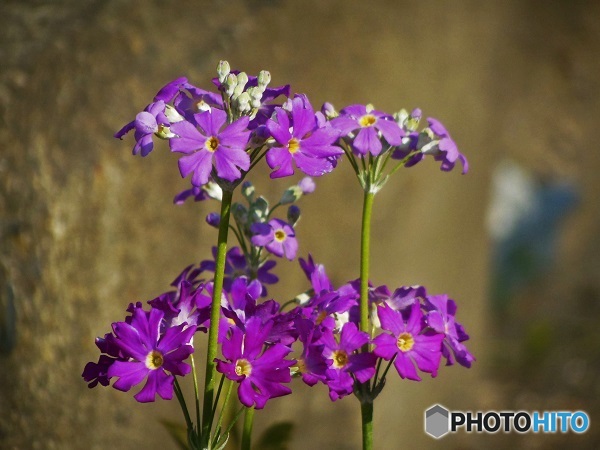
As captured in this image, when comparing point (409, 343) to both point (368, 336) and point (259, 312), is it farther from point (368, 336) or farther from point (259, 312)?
point (259, 312)

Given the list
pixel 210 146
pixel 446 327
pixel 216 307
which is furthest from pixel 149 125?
pixel 446 327

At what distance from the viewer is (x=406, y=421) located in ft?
10.3

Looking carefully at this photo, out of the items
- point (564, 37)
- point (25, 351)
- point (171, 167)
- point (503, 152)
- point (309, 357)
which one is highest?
point (564, 37)

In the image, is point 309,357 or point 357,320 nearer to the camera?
point 309,357

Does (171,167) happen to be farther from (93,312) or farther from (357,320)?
(357,320)

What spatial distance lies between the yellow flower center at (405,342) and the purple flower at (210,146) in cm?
30

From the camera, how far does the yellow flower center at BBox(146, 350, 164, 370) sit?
97cm

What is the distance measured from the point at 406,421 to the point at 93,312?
5.37 feet

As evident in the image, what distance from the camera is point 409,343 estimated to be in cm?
104

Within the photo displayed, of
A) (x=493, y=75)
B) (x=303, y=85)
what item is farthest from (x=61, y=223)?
(x=493, y=75)

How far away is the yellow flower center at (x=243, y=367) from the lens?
0.97m

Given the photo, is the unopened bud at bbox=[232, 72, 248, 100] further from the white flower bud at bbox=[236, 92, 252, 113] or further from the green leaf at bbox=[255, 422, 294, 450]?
the green leaf at bbox=[255, 422, 294, 450]

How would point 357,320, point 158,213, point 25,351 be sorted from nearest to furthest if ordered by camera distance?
point 357,320
point 25,351
point 158,213

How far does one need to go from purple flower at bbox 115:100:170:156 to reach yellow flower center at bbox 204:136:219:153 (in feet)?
0.25
